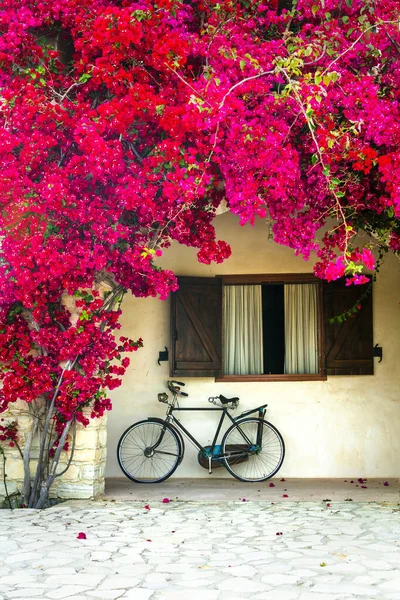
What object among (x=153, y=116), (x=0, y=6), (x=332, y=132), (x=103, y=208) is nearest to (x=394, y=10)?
(x=332, y=132)

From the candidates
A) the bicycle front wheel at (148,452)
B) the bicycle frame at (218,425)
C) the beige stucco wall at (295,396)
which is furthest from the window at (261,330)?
the bicycle front wheel at (148,452)

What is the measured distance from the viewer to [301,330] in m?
8.34

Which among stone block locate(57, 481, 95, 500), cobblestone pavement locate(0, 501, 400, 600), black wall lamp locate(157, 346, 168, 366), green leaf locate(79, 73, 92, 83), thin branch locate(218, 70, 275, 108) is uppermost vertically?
green leaf locate(79, 73, 92, 83)

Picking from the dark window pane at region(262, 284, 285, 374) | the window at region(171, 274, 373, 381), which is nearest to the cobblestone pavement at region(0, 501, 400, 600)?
the window at region(171, 274, 373, 381)

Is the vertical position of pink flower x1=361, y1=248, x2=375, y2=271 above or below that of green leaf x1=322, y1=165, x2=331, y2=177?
below

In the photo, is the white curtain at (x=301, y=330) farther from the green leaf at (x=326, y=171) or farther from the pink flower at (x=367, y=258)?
the green leaf at (x=326, y=171)

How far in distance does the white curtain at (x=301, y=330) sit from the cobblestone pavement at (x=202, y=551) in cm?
208

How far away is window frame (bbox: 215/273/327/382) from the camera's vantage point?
8203 mm

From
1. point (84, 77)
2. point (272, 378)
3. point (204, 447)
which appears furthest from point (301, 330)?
point (84, 77)

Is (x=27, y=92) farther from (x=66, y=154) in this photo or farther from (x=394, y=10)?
(x=394, y=10)

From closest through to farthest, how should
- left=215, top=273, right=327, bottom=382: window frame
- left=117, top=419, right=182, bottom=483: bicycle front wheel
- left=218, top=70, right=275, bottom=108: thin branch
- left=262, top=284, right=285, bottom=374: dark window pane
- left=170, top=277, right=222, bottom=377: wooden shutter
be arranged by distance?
left=218, top=70, right=275, bottom=108: thin branch → left=117, top=419, right=182, bottom=483: bicycle front wheel → left=170, top=277, right=222, bottom=377: wooden shutter → left=215, top=273, right=327, bottom=382: window frame → left=262, top=284, right=285, bottom=374: dark window pane

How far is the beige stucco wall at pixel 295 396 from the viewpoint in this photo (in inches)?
319

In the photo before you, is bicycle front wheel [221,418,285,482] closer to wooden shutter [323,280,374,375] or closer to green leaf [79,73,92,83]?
wooden shutter [323,280,374,375]

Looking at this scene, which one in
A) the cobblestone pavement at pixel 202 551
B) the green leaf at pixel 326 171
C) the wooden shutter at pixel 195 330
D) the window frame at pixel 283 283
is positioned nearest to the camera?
the cobblestone pavement at pixel 202 551
